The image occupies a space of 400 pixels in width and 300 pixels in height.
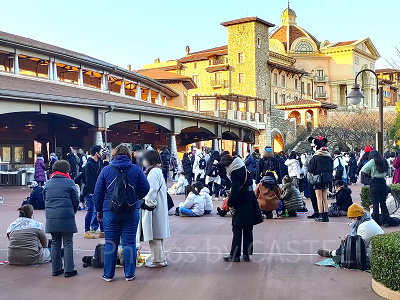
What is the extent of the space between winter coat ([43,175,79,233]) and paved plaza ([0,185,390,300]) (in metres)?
0.71

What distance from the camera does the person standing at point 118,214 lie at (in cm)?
656

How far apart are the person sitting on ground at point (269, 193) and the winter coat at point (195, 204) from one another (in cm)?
174

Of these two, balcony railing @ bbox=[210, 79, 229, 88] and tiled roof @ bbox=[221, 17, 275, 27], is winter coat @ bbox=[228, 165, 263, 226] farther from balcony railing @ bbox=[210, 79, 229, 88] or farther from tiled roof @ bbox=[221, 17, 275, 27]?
balcony railing @ bbox=[210, 79, 229, 88]

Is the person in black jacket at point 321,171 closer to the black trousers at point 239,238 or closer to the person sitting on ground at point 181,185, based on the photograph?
the black trousers at point 239,238

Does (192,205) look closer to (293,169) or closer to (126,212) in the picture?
(293,169)

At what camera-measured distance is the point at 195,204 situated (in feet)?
43.5

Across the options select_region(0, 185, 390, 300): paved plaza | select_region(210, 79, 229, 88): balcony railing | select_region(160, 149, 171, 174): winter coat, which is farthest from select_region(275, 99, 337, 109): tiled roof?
select_region(0, 185, 390, 300): paved plaza

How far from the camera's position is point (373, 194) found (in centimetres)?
1071

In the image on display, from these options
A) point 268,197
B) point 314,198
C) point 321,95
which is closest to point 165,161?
point 268,197

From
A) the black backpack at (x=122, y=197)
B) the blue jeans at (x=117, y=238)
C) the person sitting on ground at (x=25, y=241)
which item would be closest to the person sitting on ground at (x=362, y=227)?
the blue jeans at (x=117, y=238)

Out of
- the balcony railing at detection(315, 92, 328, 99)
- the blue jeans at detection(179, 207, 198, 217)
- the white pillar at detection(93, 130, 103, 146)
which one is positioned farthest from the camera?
the balcony railing at detection(315, 92, 328, 99)

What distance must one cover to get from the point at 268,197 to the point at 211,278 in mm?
5661

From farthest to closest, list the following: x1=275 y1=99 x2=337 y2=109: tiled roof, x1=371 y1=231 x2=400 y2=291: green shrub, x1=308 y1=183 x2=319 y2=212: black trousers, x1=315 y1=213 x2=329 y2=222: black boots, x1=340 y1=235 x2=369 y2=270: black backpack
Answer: x1=275 y1=99 x2=337 y2=109: tiled roof
x1=308 y1=183 x2=319 y2=212: black trousers
x1=315 y1=213 x2=329 y2=222: black boots
x1=340 y1=235 x2=369 y2=270: black backpack
x1=371 y1=231 x2=400 y2=291: green shrub

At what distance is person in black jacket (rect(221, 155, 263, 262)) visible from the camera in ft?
25.1
